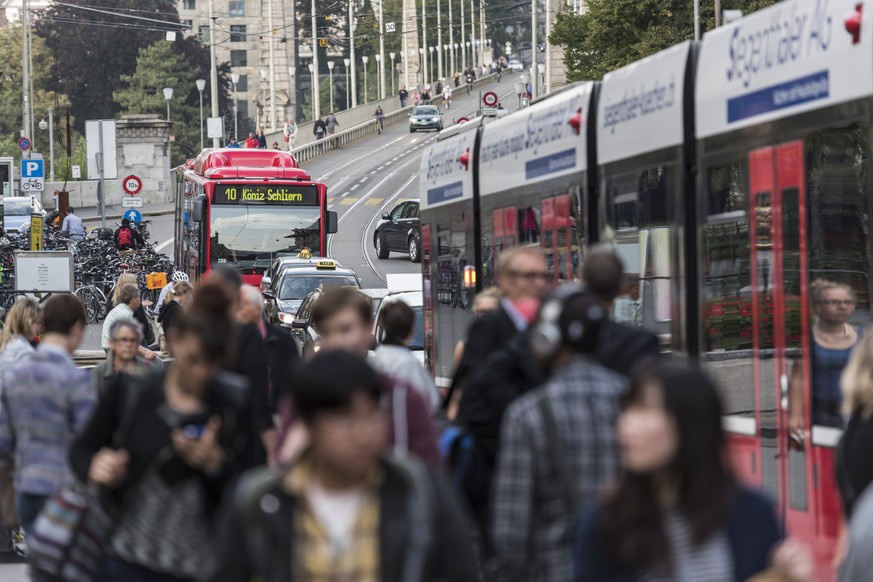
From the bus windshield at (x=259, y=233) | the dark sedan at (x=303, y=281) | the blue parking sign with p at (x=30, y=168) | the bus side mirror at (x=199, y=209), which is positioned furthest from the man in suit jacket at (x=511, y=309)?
the blue parking sign with p at (x=30, y=168)

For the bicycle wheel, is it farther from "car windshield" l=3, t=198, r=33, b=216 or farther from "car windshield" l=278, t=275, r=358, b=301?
"car windshield" l=3, t=198, r=33, b=216

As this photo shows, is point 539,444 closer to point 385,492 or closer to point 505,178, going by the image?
point 385,492

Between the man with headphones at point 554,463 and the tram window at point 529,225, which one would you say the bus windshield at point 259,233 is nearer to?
the tram window at point 529,225

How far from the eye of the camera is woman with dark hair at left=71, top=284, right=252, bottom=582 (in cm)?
507

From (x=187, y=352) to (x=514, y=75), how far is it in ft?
477

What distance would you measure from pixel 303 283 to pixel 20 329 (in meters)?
19.0

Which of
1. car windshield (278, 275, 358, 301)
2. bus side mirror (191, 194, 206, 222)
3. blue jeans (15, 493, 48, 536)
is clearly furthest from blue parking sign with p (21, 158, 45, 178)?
blue jeans (15, 493, 48, 536)

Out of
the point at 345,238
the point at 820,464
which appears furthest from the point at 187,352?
the point at 345,238

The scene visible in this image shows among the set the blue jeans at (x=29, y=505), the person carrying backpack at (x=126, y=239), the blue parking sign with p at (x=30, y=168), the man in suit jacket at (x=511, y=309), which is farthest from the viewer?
the person carrying backpack at (x=126, y=239)

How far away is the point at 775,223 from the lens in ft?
27.7

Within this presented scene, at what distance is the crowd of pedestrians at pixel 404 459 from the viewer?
3.59m

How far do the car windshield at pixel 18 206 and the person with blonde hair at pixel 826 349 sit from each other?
4639 cm

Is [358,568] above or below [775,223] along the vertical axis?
below

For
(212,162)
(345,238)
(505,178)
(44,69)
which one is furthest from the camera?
(44,69)
